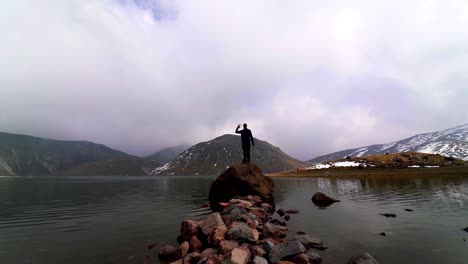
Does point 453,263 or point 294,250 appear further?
point 294,250

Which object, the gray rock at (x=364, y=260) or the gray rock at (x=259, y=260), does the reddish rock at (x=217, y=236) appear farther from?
the gray rock at (x=364, y=260)

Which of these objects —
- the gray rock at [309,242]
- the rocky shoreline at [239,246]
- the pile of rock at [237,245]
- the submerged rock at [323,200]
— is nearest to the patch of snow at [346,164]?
the submerged rock at [323,200]

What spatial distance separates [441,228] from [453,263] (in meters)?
8.29

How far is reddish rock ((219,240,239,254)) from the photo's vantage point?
15803mm

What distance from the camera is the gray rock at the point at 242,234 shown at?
17656 millimetres

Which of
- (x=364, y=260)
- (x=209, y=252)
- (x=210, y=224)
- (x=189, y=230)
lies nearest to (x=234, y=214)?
(x=210, y=224)

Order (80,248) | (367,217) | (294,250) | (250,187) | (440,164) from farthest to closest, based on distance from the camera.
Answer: (440,164) < (250,187) < (367,217) < (80,248) < (294,250)

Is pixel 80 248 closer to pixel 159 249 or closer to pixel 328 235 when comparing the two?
pixel 159 249

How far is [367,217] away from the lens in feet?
86.3

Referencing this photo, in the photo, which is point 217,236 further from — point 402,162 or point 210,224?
point 402,162

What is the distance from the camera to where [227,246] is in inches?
637

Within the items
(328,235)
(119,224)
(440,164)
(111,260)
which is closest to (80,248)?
(111,260)

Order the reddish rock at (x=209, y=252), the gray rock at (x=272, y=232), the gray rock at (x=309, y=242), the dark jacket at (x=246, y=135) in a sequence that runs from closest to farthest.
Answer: the reddish rock at (x=209, y=252), the gray rock at (x=309, y=242), the gray rock at (x=272, y=232), the dark jacket at (x=246, y=135)

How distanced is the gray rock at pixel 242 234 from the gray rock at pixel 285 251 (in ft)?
7.70
